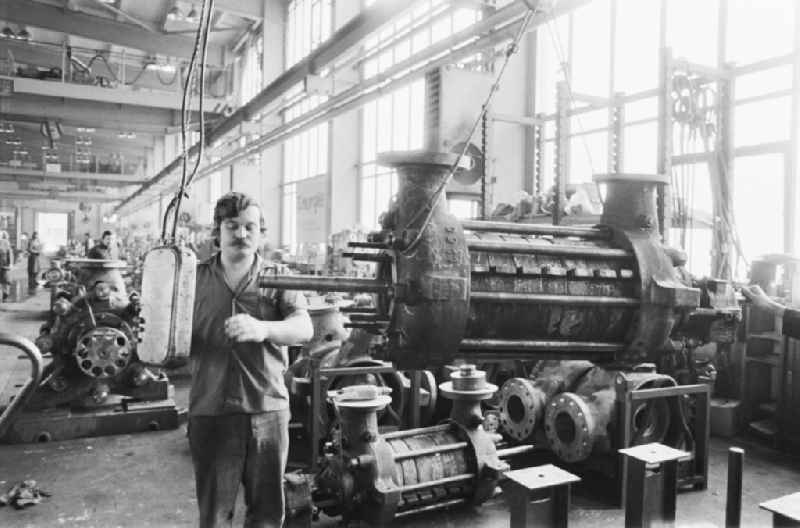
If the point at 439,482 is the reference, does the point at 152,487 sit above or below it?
below

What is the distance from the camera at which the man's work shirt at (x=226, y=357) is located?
2154 millimetres

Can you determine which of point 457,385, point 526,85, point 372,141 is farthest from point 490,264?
point 372,141

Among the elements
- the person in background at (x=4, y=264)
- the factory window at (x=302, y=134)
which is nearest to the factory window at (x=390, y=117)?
the factory window at (x=302, y=134)

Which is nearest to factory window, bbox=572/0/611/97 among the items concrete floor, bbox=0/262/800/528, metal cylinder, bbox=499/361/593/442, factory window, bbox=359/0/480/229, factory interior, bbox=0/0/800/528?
factory interior, bbox=0/0/800/528

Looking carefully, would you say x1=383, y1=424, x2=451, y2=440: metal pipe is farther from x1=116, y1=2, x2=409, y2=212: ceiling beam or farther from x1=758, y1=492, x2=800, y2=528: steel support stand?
x1=116, y1=2, x2=409, y2=212: ceiling beam

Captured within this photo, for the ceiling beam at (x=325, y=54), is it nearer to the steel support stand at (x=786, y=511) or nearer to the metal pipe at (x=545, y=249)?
the metal pipe at (x=545, y=249)

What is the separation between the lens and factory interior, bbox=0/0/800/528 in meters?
1.59

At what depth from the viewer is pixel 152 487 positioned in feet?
12.4

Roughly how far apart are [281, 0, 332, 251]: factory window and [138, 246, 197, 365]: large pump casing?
10.1 metres

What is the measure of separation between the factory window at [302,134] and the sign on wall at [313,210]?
2.05m

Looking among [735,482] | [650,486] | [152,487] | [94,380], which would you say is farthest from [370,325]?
[94,380]

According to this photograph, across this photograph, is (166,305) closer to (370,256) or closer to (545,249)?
(370,256)

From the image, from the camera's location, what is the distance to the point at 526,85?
822 cm

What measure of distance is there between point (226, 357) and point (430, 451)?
1.47 metres
